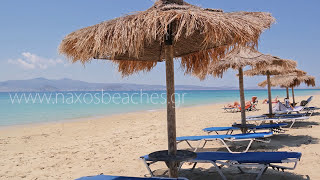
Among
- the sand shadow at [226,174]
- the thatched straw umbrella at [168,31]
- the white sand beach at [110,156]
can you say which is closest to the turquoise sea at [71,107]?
the white sand beach at [110,156]

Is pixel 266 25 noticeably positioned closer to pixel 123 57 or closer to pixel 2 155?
pixel 123 57

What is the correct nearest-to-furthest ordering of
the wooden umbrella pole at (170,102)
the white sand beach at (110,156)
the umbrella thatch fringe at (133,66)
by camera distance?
the wooden umbrella pole at (170,102) → the white sand beach at (110,156) → the umbrella thatch fringe at (133,66)

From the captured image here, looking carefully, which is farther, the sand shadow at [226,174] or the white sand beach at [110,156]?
the white sand beach at [110,156]

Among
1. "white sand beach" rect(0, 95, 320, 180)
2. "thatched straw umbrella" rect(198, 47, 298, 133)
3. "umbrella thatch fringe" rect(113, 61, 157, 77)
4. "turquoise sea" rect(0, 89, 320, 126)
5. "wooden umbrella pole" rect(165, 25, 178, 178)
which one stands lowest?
"turquoise sea" rect(0, 89, 320, 126)

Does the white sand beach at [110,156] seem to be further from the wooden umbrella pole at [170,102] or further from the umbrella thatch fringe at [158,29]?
the umbrella thatch fringe at [158,29]

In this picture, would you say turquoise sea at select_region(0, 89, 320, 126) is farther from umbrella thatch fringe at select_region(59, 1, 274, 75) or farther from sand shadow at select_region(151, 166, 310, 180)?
umbrella thatch fringe at select_region(59, 1, 274, 75)

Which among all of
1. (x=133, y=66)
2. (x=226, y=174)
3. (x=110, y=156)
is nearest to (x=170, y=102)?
(x=226, y=174)

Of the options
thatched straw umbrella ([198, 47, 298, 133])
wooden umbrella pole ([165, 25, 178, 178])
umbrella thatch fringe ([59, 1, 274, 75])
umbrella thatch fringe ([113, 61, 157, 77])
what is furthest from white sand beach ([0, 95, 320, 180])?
umbrella thatch fringe ([59, 1, 274, 75])

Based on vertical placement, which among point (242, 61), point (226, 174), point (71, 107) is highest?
point (242, 61)

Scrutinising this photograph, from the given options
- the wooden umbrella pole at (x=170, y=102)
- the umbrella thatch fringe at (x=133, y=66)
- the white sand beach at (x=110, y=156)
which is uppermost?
the umbrella thatch fringe at (x=133, y=66)

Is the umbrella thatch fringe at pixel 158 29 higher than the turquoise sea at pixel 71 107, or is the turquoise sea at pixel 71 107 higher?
the umbrella thatch fringe at pixel 158 29

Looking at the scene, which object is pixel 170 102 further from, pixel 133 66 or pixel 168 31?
pixel 133 66

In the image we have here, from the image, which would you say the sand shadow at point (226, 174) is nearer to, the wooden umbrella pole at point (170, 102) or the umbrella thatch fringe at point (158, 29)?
the wooden umbrella pole at point (170, 102)

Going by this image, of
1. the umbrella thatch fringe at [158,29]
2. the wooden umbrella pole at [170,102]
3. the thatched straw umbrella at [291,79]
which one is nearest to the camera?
the umbrella thatch fringe at [158,29]
